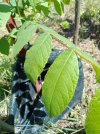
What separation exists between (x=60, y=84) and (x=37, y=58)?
3.7 inches

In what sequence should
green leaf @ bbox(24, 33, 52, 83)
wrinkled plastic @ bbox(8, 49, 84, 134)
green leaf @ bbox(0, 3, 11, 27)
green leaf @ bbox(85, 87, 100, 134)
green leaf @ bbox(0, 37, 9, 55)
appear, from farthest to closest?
wrinkled plastic @ bbox(8, 49, 84, 134)
green leaf @ bbox(0, 37, 9, 55)
green leaf @ bbox(0, 3, 11, 27)
green leaf @ bbox(24, 33, 52, 83)
green leaf @ bbox(85, 87, 100, 134)

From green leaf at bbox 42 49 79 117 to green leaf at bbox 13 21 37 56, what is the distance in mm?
129

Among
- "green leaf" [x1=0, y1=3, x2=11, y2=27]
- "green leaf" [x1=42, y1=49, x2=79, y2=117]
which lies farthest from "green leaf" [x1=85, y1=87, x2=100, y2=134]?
"green leaf" [x1=0, y1=3, x2=11, y2=27]

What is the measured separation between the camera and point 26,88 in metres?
1.95

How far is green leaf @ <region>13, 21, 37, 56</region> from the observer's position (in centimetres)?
75

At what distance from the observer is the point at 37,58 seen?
0.69 m

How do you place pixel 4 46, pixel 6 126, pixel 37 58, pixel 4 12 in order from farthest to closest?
pixel 6 126
pixel 4 46
pixel 4 12
pixel 37 58

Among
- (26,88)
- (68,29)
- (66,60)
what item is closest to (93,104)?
(66,60)

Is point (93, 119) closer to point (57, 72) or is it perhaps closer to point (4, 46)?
point (57, 72)

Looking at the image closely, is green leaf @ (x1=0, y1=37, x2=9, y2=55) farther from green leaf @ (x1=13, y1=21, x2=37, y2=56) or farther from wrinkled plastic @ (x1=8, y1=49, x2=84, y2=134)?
wrinkled plastic @ (x1=8, y1=49, x2=84, y2=134)

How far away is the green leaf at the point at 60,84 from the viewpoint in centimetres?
62

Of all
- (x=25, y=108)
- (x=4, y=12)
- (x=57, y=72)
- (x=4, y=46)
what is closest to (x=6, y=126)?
(x=25, y=108)

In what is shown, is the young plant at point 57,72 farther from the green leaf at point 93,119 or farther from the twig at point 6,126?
the twig at point 6,126

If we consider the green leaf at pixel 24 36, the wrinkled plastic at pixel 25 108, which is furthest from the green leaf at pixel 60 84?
the wrinkled plastic at pixel 25 108
